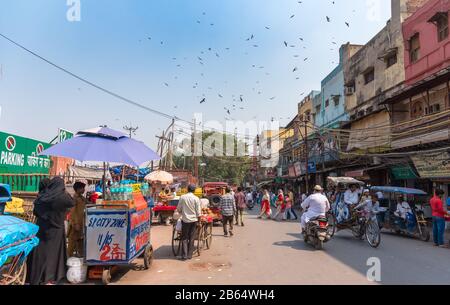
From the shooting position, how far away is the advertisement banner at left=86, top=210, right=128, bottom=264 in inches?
243

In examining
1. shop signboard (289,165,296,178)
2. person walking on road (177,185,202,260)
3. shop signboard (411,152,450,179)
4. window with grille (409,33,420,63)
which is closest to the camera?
person walking on road (177,185,202,260)

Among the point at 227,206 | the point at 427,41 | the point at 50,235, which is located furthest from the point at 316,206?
the point at 427,41

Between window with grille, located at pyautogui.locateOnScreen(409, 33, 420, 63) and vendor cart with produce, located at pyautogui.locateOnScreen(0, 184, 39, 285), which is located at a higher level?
window with grille, located at pyautogui.locateOnScreen(409, 33, 420, 63)

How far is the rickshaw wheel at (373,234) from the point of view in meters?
10.2

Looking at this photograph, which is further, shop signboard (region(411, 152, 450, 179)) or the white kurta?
shop signboard (region(411, 152, 450, 179))

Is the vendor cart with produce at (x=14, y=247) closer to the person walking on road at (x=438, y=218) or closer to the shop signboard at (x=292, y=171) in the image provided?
the person walking on road at (x=438, y=218)

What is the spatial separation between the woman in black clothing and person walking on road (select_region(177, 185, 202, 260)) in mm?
2943

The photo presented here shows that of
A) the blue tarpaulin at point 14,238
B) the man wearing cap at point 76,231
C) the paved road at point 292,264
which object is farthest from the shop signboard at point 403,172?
the blue tarpaulin at point 14,238

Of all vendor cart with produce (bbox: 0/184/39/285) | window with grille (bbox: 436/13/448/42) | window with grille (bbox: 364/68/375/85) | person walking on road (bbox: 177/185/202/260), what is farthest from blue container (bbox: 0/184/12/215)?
window with grille (bbox: 364/68/375/85)

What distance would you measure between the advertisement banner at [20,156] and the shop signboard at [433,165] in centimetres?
1540

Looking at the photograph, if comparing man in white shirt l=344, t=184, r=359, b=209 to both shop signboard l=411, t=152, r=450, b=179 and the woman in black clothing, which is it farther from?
the woman in black clothing
